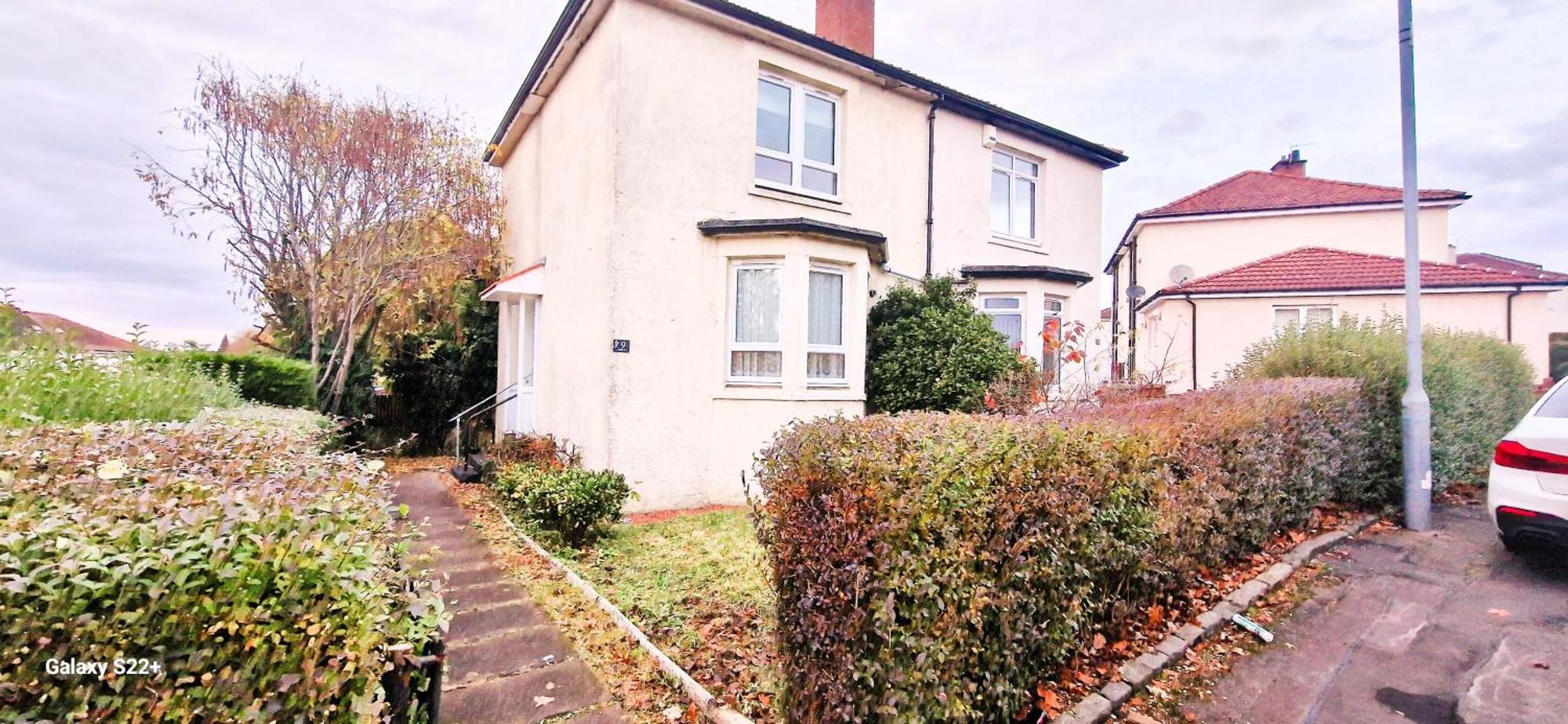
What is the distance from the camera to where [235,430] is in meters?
3.95

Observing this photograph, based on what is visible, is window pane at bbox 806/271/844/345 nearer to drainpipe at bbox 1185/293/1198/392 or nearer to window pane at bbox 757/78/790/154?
window pane at bbox 757/78/790/154

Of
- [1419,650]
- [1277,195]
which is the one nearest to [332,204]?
[1419,650]

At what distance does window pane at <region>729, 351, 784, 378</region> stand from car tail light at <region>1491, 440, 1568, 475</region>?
7902 millimetres

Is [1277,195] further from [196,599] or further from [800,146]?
[196,599]

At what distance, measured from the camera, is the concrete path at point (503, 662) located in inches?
147

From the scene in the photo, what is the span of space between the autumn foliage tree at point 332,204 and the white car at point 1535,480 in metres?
16.5

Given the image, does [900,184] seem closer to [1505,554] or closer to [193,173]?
[1505,554]

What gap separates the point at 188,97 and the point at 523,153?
228 inches

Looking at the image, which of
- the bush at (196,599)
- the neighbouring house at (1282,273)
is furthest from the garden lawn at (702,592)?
the neighbouring house at (1282,273)

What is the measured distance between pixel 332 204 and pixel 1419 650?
16.5 metres

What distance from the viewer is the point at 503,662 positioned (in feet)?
14.2

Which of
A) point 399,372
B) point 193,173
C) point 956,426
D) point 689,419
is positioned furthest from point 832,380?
point 193,173

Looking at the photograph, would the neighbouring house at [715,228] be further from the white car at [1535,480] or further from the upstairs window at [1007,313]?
the white car at [1535,480]

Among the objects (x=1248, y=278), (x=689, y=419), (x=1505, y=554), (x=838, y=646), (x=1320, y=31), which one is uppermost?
(x=1320, y=31)
